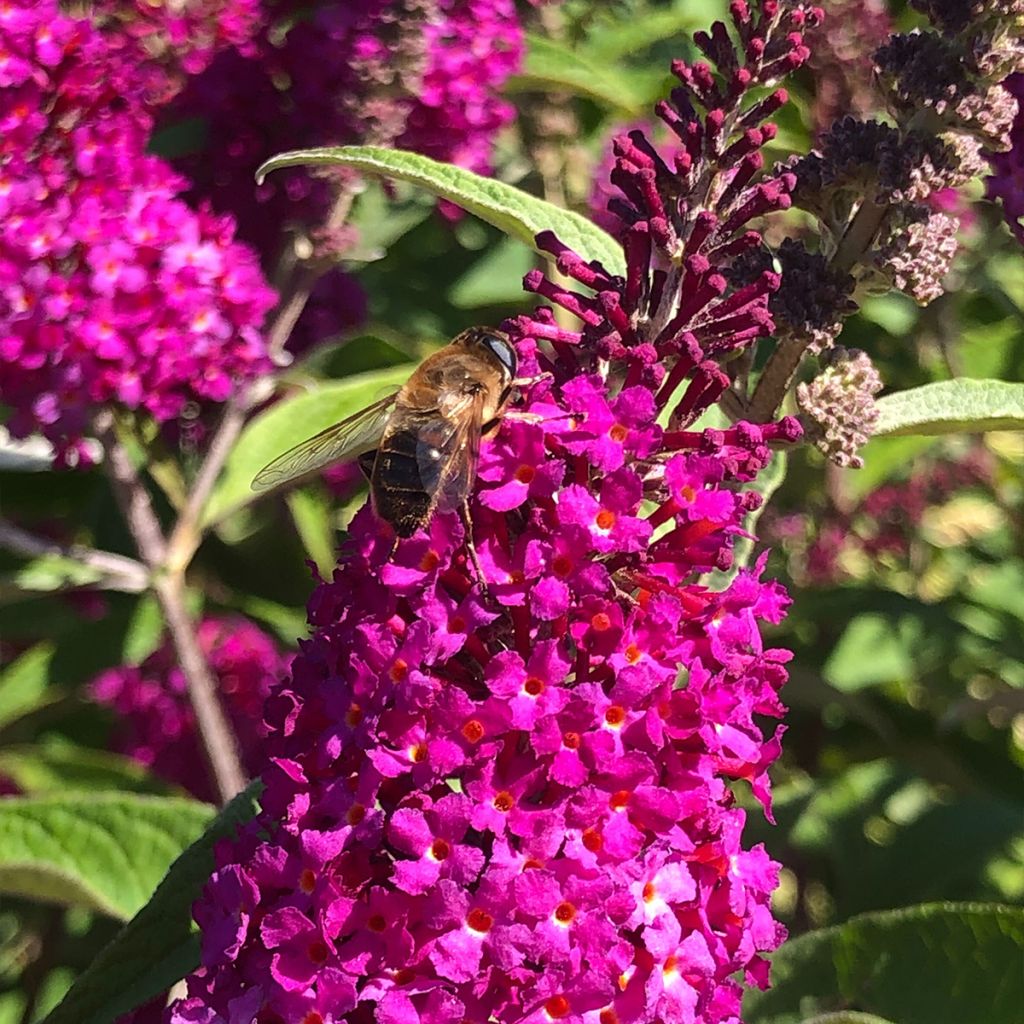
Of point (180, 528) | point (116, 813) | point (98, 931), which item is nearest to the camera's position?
point (116, 813)

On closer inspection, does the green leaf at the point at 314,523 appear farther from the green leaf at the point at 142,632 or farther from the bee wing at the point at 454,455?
the bee wing at the point at 454,455

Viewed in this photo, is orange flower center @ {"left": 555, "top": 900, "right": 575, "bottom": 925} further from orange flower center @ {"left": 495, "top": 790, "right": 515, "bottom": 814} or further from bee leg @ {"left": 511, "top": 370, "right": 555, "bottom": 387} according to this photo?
bee leg @ {"left": 511, "top": 370, "right": 555, "bottom": 387}

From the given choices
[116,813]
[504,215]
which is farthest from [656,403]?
[116,813]

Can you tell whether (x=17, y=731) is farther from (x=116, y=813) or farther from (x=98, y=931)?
(x=116, y=813)

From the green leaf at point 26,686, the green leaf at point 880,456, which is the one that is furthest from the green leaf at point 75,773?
the green leaf at point 880,456

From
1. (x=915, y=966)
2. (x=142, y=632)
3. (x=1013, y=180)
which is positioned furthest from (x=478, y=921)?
(x=142, y=632)

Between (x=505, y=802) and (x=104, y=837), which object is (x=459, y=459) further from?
(x=104, y=837)
